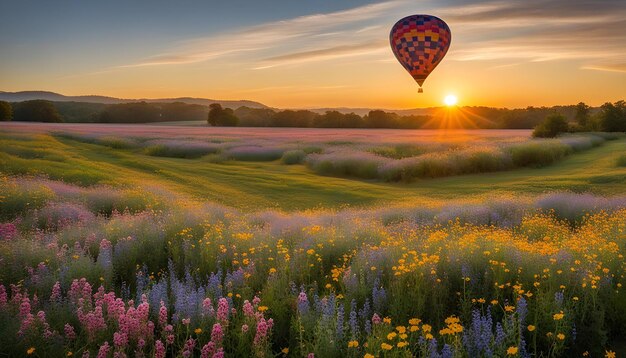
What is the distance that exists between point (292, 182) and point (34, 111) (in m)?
61.7

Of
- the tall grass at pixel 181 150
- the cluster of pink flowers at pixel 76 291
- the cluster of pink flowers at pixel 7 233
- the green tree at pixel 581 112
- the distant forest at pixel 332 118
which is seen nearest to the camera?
the cluster of pink flowers at pixel 76 291

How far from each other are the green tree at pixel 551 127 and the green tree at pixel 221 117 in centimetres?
5024

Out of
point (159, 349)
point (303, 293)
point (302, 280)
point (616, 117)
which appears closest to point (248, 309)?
point (303, 293)

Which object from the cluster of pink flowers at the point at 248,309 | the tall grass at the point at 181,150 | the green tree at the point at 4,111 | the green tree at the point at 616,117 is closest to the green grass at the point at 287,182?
the tall grass at the point at 181,150

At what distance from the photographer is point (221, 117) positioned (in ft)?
284

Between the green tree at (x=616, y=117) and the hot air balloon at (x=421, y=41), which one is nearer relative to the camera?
the hot air balloon at (x=421, y=41)

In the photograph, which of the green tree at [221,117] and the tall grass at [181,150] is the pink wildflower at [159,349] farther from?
the green tree at [221,117]

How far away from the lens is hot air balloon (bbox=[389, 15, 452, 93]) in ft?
89.4

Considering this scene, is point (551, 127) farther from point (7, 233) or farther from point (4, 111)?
point (4, 111)

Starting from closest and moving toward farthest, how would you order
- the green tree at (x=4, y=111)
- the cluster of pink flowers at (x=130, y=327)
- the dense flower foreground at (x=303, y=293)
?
1. the cluster of pink flowers at (x=130, y=327)
2. the dense flower foreground at (x=303, y=293)
3. the green tree at (x=4, y=111)

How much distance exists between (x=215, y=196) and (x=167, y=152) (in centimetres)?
2092

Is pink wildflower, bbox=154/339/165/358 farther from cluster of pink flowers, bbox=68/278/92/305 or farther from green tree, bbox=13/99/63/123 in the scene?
green tree, bbox=13/99/63/123

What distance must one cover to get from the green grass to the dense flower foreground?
9.23 m

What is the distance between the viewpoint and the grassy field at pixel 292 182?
20.7 metres
